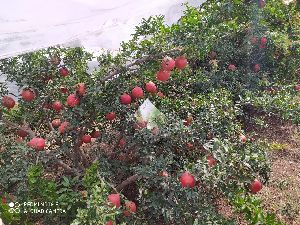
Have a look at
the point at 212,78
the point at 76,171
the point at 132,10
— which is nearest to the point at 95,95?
the point at 76,171

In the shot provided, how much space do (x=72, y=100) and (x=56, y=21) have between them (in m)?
0.99

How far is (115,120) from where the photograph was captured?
340 centimetres

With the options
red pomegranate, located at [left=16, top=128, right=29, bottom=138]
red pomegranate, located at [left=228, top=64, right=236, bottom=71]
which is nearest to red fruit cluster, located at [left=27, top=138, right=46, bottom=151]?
red pomegranate, located at [left=16, top=128, right=29, bottom=138]

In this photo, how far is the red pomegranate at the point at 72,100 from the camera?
2.95 meters

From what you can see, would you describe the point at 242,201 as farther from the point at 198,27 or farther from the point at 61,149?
the point at 198,27

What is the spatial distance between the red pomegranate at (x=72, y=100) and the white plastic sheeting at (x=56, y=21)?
63cm

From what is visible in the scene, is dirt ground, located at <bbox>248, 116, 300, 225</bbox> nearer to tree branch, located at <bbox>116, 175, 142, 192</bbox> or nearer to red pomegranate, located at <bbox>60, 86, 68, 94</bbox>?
tree branch, located at <bbox>116, 175, 142, 192</bbox>

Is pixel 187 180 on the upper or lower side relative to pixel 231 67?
upper

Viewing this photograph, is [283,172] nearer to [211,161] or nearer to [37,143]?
[211,161]

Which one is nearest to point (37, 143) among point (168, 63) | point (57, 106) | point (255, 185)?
point (57, 106)

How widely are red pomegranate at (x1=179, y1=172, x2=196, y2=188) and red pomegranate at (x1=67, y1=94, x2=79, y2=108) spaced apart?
978mm

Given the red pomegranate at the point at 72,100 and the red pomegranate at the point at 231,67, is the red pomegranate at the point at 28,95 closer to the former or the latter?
the red pomegranate at the point at 72,100

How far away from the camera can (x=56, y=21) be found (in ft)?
6.68

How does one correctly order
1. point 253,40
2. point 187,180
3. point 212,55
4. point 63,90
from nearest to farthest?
1. point 187,180
2. point 63,90
3. point 212,55
4. point 253,40
